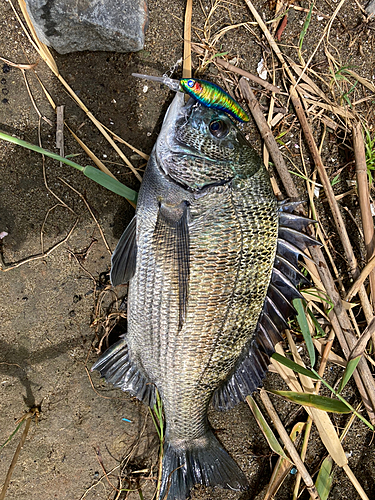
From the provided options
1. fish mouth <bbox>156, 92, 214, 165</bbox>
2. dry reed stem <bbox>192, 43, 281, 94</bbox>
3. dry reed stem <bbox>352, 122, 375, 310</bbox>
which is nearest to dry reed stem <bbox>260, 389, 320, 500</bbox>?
dry reed stem <bbox>352, 122, 375, 310</bbox>

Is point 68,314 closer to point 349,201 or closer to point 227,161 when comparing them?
point 227,161

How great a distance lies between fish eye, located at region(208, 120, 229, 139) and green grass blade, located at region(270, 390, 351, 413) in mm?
1724

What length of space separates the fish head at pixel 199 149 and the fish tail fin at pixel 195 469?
1.63 meters

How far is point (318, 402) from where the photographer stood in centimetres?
220

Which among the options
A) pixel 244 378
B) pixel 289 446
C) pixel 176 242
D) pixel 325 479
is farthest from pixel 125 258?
pixel 325 479

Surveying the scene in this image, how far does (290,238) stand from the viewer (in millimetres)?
2092

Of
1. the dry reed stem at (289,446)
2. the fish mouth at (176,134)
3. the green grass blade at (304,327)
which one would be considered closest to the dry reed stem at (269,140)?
the fish mouth at (176,134)

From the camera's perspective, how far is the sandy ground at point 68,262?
2.19m

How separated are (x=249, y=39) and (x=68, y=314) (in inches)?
90.3

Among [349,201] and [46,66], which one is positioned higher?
[46,66]

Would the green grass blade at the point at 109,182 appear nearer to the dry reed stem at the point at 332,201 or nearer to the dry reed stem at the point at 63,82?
the dry reed stem at the point at 63,82

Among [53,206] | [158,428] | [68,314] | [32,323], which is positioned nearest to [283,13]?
[53,206]

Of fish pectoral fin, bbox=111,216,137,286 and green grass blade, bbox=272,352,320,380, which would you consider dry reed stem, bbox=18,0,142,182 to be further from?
green grass blade, bbox=272,352,320,380

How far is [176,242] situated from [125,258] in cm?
35
